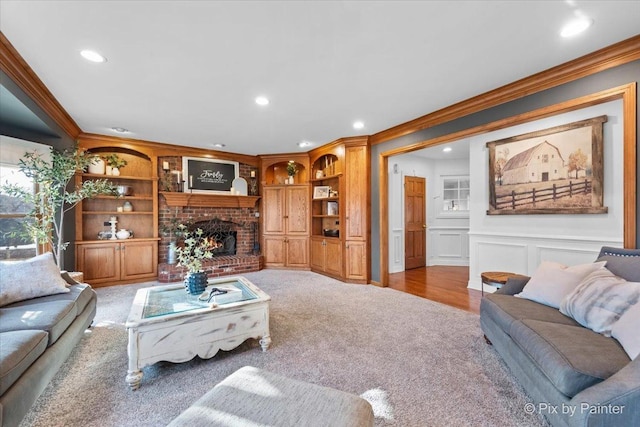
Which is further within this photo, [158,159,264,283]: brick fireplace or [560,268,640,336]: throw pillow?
[158,159,264,283]: brick fireplace

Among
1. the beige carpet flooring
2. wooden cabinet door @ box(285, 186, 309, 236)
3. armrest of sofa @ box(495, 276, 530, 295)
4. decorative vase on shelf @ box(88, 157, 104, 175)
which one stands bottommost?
the beige carpet flooring

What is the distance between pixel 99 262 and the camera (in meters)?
4.46

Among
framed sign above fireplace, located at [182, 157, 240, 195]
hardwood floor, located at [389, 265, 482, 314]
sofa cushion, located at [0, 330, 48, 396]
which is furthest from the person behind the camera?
framed sign above fireplace, located at [182, 157, 240, 195]

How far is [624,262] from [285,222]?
194 inches

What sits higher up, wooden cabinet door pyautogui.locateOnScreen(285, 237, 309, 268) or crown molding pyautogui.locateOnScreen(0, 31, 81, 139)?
crown molding pyautogui.locateOnScreen(0, 31, 81, 139)

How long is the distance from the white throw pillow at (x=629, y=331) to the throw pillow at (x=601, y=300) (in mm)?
58

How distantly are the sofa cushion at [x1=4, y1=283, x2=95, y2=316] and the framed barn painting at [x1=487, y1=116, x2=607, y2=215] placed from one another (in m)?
5.15

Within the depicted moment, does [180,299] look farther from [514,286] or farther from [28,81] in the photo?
[514,286]

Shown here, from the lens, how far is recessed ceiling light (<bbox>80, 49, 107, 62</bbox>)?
2207mm

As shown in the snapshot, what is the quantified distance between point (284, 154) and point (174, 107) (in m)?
2.80

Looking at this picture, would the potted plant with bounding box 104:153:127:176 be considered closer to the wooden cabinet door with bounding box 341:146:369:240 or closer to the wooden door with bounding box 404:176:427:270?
the wooden cabinet door with bounding box 341:146:369:240

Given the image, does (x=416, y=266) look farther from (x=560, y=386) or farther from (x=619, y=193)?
(x=560, y=386)

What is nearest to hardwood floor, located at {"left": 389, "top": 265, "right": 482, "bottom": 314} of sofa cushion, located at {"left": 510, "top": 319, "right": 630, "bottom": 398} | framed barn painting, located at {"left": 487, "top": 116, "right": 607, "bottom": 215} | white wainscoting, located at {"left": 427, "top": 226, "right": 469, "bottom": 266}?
white wainscoting, located at {"left": 427, "top": 226, "right": 469, "bottom": 266}

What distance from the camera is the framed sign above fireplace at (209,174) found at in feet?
17.7
